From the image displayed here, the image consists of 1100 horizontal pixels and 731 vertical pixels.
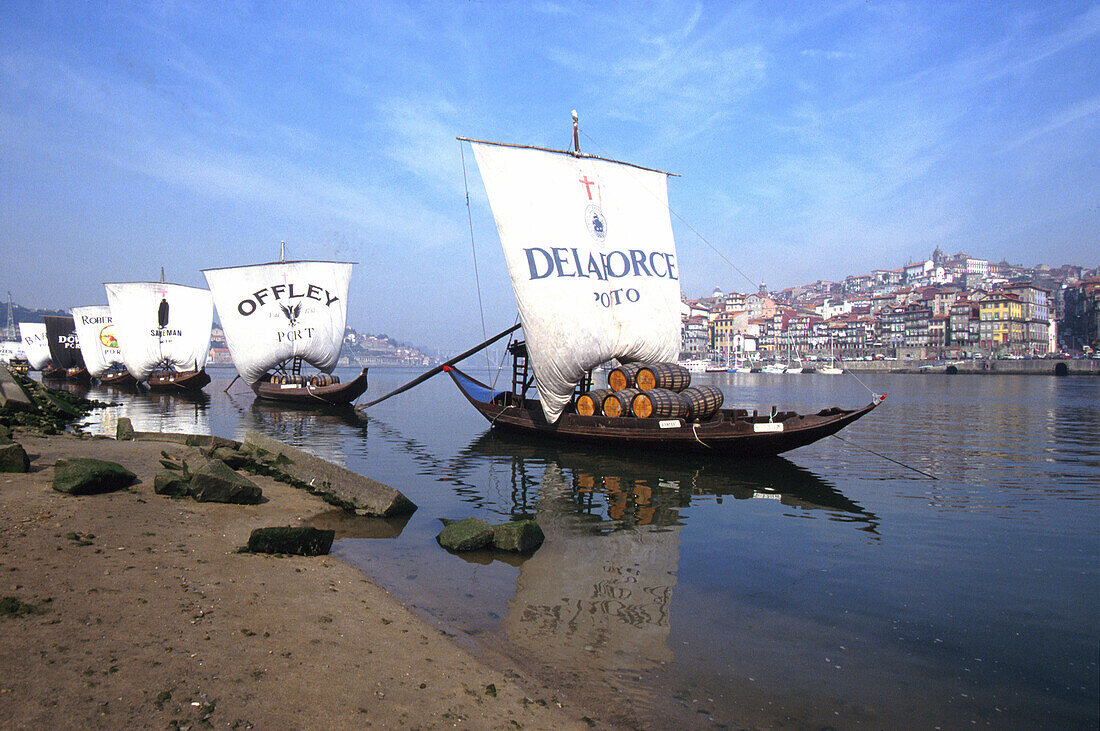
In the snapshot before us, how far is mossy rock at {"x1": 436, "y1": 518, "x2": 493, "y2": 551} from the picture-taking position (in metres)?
9.27

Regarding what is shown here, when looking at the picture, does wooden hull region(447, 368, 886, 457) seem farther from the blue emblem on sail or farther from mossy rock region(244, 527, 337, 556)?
mossy rock region(244, 527, 337, 556)

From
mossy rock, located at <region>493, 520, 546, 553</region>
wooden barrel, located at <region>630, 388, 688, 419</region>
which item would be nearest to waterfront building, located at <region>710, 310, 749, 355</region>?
wooden barrel, located at <region>630, 388, 688, 419</region>

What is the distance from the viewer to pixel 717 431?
17.4m

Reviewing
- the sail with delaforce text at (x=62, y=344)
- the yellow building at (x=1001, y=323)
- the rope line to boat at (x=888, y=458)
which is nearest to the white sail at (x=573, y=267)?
the rope line to boat at (x=888, y=458)

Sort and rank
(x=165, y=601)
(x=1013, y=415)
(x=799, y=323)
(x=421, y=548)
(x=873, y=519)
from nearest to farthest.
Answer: (x=165, y=601) < (x=421, y=548) < (x=873, y=519) < (x=1013, y=415) < (x=799, y=323)

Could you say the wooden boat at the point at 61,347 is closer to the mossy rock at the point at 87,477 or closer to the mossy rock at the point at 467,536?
the mossy rock at the point at 87,477

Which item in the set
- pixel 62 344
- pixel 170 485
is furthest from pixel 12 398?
pixel 62 344

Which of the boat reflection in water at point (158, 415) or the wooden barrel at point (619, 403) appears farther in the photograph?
the boat reflection in water at point (158, 415)

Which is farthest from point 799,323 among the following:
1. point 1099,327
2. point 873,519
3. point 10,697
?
point 10,697

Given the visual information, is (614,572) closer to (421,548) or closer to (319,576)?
(421,548)

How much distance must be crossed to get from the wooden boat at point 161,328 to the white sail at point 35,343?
43622mm

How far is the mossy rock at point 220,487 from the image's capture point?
32.4 ft

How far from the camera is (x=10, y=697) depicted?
374 cm

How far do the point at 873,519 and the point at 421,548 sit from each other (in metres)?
8.25
